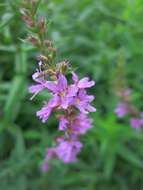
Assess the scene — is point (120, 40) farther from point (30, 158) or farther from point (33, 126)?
point (30, 158)

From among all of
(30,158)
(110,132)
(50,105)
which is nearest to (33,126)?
(30,158)

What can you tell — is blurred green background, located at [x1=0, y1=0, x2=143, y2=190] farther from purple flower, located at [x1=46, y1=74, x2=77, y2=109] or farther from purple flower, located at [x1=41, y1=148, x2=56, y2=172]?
purple flower, located at [x1=46, y1=74, x2=77, y2=109]

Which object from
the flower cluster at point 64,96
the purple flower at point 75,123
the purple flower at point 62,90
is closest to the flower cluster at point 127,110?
the purple flower at point 75,123

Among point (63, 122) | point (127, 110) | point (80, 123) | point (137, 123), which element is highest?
point (127, 110)

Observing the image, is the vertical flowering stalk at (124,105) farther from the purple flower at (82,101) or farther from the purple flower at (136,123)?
the purple flower at (82,101)

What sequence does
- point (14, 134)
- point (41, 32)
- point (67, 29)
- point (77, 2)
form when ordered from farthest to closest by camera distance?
point (77, 2), point (67, 29), point (14, 134), point (41, 32)

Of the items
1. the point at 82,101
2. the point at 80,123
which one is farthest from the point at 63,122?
the point at 80,123

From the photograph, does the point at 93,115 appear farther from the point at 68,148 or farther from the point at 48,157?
the point at 68,148

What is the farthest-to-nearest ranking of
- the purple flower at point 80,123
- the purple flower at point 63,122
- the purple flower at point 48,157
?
the purple flower at point 48,157 < the purple flower at point 80,123 < the purple flower at point 63,122
